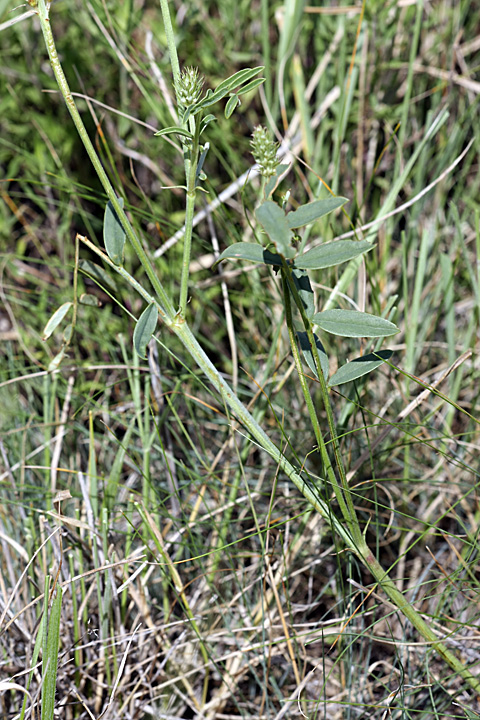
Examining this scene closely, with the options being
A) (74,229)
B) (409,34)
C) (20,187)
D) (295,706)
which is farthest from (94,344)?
(409,34)

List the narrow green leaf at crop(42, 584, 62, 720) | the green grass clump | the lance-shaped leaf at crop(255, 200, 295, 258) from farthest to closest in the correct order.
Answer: the green grass clump, the narrow green leaf at crop(42, 584, 62, 720), the lance-shaped leaf at crop(255, 200, 295, 258)

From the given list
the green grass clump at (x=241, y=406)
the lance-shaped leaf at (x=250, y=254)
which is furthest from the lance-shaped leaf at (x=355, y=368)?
the lance-shaped leaf at (x=250, y=254)

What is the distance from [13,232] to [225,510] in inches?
39.8

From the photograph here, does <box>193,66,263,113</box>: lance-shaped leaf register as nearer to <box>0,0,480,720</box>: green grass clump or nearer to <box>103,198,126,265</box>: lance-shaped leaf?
<box>0,0,480,720</box>: green grass clump

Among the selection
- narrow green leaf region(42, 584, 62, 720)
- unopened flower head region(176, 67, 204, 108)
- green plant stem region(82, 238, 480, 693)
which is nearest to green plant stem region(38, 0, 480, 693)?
green plant stem region(82, 238, 480, 693)

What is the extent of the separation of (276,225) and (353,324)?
0.48 ft

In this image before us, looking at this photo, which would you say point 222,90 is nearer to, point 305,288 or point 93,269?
point 305,288

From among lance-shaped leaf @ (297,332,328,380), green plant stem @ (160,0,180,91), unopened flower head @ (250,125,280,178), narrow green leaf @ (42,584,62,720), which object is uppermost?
green plant stem @ (160,0,180,91)

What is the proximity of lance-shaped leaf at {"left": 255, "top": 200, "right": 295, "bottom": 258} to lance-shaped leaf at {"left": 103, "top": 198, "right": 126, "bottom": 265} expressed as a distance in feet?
0.69

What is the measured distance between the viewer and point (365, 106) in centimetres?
129

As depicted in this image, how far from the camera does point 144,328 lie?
25.5 inches

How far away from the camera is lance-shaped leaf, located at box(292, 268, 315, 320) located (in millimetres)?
627

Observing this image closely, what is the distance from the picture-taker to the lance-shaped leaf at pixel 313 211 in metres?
0.56

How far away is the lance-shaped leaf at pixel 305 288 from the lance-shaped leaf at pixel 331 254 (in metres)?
0.03
